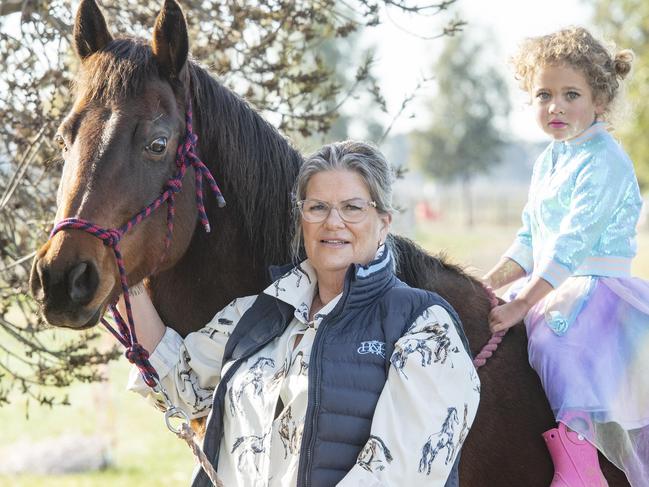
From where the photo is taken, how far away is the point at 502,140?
40.9 meters

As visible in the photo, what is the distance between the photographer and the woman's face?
2367 millimetres

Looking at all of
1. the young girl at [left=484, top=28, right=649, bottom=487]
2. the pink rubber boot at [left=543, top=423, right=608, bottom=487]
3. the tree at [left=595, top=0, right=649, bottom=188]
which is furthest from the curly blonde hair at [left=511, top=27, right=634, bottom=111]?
the tree at [left=595, top=0, right=649, bottom=188]

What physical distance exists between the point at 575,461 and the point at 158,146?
5.45ft

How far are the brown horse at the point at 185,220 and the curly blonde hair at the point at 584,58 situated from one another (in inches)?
31.8

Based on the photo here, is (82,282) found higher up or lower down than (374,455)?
higher up

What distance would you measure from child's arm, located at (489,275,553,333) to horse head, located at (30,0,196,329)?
108 centimetres

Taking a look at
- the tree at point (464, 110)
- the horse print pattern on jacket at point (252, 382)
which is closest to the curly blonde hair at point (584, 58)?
the horse print pattern on jacket at point (252, 382)

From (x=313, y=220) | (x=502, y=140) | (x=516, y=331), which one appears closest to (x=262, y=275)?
(x=313, y=220)

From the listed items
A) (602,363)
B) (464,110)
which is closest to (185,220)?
(602,363)

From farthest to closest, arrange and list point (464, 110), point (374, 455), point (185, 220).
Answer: point (464, 110) < point (185, 220) < point (374, 455)

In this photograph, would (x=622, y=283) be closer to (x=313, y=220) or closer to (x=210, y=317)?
(x=313, y=220)

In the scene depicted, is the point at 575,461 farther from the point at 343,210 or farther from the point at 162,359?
the point at 162,359

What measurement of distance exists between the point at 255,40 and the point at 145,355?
1971mm

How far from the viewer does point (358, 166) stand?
238 cm
